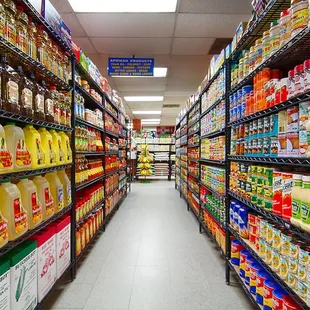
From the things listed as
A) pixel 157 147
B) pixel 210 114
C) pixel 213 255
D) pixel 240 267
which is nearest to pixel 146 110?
pixel 157 147

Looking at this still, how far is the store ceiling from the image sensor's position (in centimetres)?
408

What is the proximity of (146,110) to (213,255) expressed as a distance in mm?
10424

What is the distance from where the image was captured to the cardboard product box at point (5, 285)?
139cm

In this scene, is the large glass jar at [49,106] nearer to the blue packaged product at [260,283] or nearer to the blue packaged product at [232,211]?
the blue packaged product at [232,211]

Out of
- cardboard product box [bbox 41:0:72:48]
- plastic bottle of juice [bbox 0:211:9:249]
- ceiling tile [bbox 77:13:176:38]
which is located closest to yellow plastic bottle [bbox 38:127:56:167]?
plastic bottle of juice [bbox 0:211:9:249]

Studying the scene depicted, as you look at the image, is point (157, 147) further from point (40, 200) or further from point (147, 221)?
point (40, 200)

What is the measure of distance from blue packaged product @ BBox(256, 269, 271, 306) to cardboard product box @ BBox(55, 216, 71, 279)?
5.37 feet

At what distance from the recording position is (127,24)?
447cm

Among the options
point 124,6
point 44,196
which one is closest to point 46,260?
point 44,196

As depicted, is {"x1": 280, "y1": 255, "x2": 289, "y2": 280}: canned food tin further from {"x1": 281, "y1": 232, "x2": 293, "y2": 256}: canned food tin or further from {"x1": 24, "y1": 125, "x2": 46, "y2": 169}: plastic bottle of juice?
{"x1": 24, "y1": 125, "x2": 46, "y2": 169}: plastic bottle of juice

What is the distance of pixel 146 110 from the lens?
13008mm

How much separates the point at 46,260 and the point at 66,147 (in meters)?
1.00

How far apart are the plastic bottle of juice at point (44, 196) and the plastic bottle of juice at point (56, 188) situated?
0.12 metres

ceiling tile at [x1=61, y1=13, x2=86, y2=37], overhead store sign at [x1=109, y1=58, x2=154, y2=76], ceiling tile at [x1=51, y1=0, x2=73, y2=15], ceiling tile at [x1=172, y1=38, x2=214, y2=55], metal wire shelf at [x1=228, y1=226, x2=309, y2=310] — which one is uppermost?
ceiling tile at [x1=51, y1=0, x2=73, y2=15]
